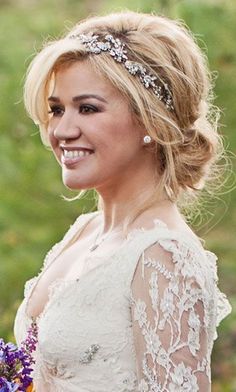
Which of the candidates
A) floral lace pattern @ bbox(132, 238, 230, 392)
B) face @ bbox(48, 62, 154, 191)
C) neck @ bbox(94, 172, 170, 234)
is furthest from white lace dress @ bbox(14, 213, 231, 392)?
face @ bbox(48, 62, 154, 191)

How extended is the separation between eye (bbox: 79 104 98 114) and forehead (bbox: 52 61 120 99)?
0.04m

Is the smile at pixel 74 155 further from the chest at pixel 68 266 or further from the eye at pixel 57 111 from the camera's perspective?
the chest at pixel 68 266

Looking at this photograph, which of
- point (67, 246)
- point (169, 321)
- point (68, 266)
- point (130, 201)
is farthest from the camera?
point (67, 246)

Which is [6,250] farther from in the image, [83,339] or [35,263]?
[83,339]

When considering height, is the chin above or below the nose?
below

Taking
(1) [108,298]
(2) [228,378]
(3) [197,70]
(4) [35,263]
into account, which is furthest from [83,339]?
(2) [228,378]

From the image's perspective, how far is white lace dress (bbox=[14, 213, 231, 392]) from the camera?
3.73m

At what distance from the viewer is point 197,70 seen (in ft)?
13.3

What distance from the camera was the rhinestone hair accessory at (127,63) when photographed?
3934 millimetres

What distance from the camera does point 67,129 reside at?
156 inches

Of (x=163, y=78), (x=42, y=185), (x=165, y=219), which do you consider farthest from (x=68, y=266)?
(x=42, y=185)

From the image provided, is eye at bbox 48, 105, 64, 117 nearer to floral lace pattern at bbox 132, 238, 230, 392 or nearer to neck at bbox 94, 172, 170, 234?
neck at bbox 94, 172, 170, 234

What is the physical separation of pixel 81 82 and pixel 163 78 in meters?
0.26

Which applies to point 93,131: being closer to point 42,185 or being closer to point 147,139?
point 147,139
